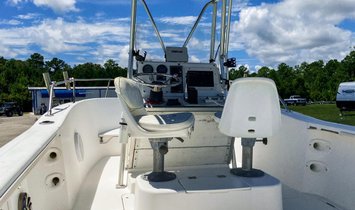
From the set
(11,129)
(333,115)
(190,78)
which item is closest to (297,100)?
(333,115)

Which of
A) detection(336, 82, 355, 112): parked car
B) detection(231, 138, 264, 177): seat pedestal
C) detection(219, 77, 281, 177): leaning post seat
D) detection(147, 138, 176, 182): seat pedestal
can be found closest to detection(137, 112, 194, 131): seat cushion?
detection(147, 138, 176, 182): seat pedestal

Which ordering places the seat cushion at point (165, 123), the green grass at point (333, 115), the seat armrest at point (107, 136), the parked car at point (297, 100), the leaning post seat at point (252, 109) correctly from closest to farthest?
the leaning post seat at point (252, 109), the seat cushion at point (165, 123), the seat armrest at point (107, 136), the green grass at point (333, 115), the parked car at point (297, 100)

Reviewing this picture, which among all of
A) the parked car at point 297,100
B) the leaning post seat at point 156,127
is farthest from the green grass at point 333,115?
the leaning post seat at point 156,127

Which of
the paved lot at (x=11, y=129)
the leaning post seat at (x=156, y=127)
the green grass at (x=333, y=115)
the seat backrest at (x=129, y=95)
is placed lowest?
the paved lot at (x=11, y=129)

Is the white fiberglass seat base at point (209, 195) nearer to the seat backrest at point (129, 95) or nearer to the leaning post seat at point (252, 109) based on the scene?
the leaning post seat at point (252, 109)

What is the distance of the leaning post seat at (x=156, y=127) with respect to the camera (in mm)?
2455

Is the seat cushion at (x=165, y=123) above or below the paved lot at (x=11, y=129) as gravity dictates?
above

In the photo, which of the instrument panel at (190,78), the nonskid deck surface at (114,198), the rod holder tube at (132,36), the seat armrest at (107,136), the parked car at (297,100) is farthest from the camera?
the parked car at (297,100)

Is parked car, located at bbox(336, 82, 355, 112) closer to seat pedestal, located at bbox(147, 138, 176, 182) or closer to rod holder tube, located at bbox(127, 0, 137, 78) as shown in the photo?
rod holder tube, located at bbox(127, 0, 137, 78)

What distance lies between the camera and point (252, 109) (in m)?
2.26

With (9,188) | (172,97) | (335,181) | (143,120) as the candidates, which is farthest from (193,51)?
(9,188)

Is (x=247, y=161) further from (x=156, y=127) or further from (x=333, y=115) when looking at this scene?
(x=333, y=115)

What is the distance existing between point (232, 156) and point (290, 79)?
58.7 meters

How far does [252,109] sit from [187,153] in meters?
→ 1.48
